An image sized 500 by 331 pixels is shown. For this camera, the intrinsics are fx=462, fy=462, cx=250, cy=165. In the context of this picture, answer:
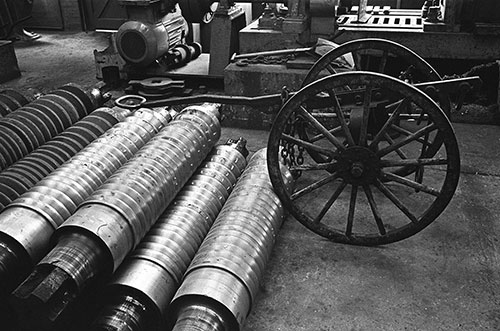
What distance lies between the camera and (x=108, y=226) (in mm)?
2176

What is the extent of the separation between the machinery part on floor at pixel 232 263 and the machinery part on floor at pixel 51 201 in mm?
760

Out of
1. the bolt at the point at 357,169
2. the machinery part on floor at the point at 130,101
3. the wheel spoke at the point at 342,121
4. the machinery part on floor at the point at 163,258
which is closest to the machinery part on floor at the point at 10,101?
the machinery part on floor at the point at 130,101

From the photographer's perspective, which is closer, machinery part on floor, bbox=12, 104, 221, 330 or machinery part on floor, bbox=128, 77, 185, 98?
machinery part on floor, bbox=12, 104, 221, 330

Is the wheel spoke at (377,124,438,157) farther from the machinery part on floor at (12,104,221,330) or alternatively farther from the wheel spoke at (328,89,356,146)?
the machinery part on floor at (12,104,221,330)

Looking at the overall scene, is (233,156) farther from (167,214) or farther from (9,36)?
(9,36)

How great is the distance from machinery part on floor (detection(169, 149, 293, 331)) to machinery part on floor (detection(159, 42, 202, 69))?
3.00 m

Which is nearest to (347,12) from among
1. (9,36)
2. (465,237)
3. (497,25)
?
(497,25)

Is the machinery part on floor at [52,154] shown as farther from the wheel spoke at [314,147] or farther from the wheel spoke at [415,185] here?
the wheel spoke at [415,185]

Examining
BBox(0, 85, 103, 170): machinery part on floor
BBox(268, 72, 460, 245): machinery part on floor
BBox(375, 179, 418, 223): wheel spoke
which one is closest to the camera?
BBox(268, 72, 460, 245): machinery part on floor

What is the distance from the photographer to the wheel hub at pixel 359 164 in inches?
102

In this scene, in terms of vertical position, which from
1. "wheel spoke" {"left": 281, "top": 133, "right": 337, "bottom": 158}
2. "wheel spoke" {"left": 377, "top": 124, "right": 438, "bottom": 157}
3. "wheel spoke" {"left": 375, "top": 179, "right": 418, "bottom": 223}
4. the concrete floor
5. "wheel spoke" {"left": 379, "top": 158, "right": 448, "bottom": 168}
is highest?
"wheel spoke" {"left": 377, "top": 124, "right": 438, "bottom": 157}

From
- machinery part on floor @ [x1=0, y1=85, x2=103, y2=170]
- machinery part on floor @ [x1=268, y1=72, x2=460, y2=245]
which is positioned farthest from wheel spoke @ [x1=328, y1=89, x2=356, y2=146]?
machinery part on floor @ [x1=0, y1=85, x2=103, y2=170]

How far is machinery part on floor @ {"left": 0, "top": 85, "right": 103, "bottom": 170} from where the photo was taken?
→ 3184mm

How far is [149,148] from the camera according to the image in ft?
9.27
